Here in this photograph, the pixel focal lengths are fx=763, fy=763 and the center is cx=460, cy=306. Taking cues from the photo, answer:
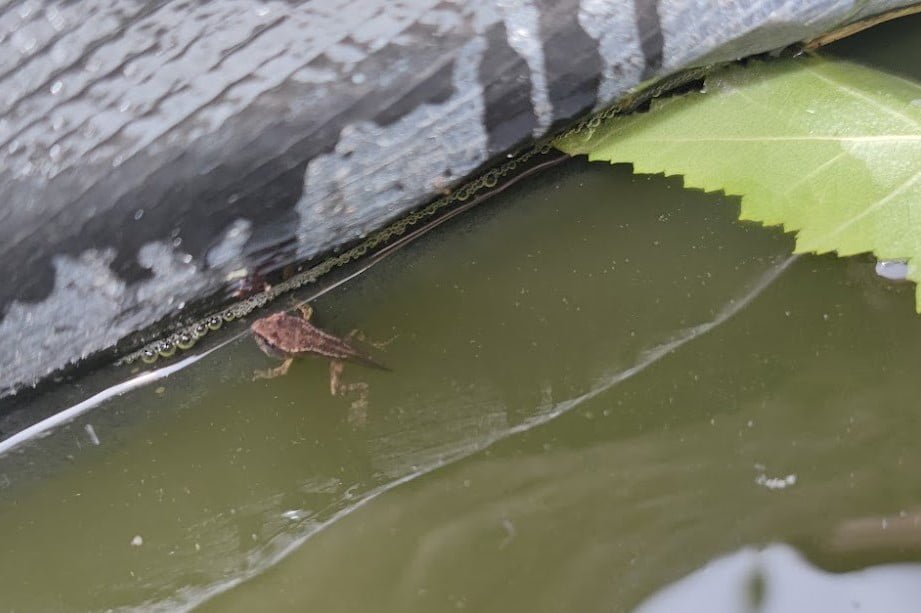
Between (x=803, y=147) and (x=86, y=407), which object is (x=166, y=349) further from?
(x=803, y=147)

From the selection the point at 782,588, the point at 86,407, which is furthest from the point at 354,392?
the point at 782,588

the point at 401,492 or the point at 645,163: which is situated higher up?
the point at 645,163

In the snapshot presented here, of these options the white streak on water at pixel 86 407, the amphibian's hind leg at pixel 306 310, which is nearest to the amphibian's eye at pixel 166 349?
the white streak on water at pixel 86 407

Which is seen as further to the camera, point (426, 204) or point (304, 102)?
point (426, 204)

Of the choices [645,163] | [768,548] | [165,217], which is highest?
[165,217]

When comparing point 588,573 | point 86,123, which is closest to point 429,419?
point 588,573

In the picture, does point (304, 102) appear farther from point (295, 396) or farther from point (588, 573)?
point (588, 573)
